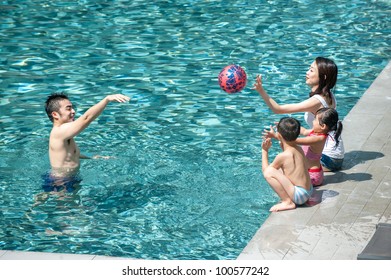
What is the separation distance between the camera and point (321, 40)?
14.9 meters

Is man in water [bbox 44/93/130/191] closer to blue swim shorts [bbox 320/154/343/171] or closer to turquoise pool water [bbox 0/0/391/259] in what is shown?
turquoise pool water [bbox 0/0/391/259]

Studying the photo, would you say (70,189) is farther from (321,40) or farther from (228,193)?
(321,40)

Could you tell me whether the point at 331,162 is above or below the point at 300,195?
below

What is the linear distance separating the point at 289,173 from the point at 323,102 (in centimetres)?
113

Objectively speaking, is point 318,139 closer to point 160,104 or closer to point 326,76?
point 326,76

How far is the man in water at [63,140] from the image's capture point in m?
9.50

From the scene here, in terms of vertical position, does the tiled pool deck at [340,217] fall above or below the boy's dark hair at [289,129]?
below

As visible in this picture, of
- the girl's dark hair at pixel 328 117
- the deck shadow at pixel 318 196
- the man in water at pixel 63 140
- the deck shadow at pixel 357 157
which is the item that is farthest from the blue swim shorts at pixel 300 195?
the man in water at pixel 63 140

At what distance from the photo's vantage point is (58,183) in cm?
968

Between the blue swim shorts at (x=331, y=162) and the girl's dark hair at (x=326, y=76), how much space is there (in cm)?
59

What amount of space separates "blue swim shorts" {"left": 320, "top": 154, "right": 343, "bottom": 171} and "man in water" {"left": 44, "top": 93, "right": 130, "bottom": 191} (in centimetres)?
236

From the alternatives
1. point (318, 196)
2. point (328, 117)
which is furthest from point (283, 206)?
point (328, 117)

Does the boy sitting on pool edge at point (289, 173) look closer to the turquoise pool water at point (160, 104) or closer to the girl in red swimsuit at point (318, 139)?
the girl in red swimsuit at point (318, 139)
